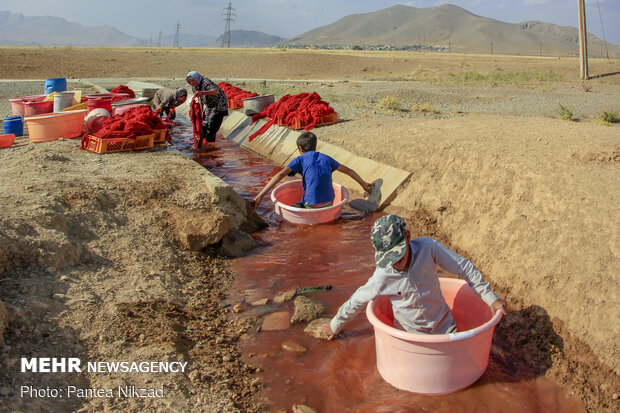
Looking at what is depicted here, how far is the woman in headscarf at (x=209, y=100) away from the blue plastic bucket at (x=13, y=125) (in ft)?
12.1

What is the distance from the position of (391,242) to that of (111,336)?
2.28 metres

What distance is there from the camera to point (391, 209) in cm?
733

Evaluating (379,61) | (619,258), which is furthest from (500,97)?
(379,61)

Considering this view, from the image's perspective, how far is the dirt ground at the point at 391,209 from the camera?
12.1 ft

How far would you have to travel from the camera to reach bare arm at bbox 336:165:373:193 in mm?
6875

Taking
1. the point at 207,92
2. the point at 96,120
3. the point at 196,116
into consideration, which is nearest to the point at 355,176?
the point at 207,92

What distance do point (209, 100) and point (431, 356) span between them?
8.55 metres

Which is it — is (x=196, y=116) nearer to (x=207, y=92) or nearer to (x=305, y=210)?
(x=207, y=92)

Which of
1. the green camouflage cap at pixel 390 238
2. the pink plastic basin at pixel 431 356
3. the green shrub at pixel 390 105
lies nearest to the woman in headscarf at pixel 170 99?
the green shrub at pixel 390 105

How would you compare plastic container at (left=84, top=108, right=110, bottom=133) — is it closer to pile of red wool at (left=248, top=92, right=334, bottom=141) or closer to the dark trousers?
the dark trousers

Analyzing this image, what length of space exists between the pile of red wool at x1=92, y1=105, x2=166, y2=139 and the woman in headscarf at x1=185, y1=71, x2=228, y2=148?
1125 millimetres

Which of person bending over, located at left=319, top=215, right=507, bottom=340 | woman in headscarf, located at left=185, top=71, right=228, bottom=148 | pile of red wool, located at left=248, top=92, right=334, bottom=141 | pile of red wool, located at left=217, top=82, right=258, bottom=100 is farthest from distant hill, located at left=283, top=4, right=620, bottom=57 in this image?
person bending over, located at left=319, top=215, right=507, bottom=340

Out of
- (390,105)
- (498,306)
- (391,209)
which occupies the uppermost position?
(390,105)

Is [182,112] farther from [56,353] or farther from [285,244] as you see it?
[56,353]
